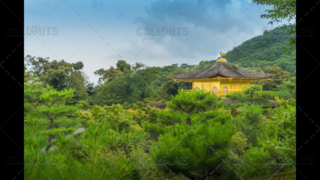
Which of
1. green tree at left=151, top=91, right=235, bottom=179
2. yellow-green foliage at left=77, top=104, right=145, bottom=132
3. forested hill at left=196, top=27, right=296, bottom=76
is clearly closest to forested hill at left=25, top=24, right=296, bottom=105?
forested hill at left=196, top=27, right=296, bottom=76

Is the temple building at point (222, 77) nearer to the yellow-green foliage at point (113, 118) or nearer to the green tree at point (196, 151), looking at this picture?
the yellow-green foliage at point (113, 118)

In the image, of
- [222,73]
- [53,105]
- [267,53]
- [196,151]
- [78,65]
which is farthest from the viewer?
[267,53]

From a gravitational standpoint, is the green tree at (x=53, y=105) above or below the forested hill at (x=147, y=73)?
below

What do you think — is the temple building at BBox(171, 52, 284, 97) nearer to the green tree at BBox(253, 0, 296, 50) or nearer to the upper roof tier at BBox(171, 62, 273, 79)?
the upper roof tier at BBox(171, 62, 273, 79)

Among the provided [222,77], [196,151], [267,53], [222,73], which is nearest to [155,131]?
[196,151]

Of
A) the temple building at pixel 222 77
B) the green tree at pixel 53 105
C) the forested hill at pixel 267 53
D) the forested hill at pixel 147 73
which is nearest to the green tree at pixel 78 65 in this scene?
the forested hill at pixel 147 73

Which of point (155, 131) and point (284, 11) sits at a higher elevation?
point (284, 11)

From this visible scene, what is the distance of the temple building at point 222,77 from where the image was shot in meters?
5.61

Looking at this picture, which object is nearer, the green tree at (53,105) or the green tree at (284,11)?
the green tree at (284,11)

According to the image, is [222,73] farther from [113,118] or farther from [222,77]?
[113,118]

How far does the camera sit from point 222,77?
18.1 feet

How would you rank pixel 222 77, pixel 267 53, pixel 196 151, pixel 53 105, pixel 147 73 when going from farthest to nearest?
1. pixel 147 73
2. pixel 267 53
3. pixel 222 77
4. pixel 53 105
5. pixel 196 151

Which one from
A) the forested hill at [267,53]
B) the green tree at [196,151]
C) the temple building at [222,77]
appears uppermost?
the forested hill at [267,53]
